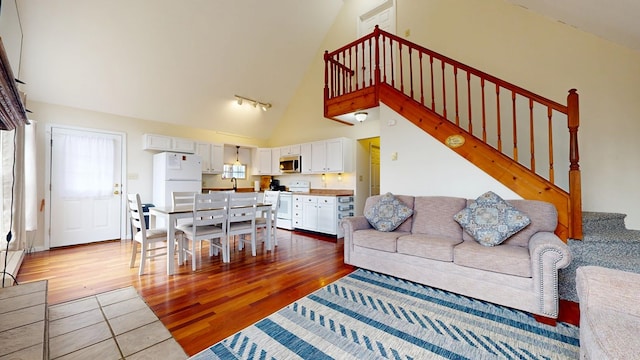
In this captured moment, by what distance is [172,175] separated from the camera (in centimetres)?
502

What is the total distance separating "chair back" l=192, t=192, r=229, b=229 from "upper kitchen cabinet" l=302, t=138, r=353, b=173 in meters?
2.53

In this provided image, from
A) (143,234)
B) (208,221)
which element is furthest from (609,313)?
(143,234)

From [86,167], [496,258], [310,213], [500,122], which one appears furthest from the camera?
[310,213]

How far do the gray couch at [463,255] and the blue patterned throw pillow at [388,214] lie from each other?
95 mm

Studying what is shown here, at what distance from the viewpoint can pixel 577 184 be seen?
94.3 inches

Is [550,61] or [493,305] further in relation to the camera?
[550,61]

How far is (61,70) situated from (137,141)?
5.05 feet

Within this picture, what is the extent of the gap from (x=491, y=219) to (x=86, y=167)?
20.5 feet

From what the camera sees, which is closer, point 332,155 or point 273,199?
point 273,199

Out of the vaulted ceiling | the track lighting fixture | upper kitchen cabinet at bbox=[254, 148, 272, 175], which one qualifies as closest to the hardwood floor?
the vaulted ceiling

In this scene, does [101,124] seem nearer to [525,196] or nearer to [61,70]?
[61,70]

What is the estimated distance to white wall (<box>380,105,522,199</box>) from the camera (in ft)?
9.95

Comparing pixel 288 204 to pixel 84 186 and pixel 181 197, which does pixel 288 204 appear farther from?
pixel 84 186

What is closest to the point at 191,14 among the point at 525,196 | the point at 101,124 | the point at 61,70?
the point at 61,70
